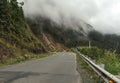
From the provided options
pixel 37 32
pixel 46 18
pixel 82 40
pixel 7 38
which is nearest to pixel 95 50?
pixel 7 38

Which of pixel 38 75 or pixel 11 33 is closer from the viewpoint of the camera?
pixel 38 75

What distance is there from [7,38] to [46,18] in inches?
3955

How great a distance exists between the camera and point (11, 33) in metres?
46.5

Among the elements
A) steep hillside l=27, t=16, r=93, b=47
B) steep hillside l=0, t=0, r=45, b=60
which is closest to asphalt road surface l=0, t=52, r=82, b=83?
steep hillside l=0, t=0, r=45, b=60

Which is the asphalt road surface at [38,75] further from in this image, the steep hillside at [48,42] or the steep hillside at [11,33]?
the steep hillside at [48,42]

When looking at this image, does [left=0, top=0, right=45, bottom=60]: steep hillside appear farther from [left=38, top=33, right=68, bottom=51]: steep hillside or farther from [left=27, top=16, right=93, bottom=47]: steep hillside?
[left=38, top=33, right=68, bottom=51]: steep hillside

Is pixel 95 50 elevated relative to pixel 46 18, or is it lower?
lower

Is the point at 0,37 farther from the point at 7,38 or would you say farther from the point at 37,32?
the point at 37,32

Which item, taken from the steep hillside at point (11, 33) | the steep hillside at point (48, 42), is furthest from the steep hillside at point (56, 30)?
the steep hillside at point (11, 33)

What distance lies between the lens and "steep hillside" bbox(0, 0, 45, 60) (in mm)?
38756

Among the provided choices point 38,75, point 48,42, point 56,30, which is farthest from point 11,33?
point 56,30

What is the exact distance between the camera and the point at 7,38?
4325 centimetres

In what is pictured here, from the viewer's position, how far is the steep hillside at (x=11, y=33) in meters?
38.8

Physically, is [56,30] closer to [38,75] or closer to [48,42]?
[48,42]
